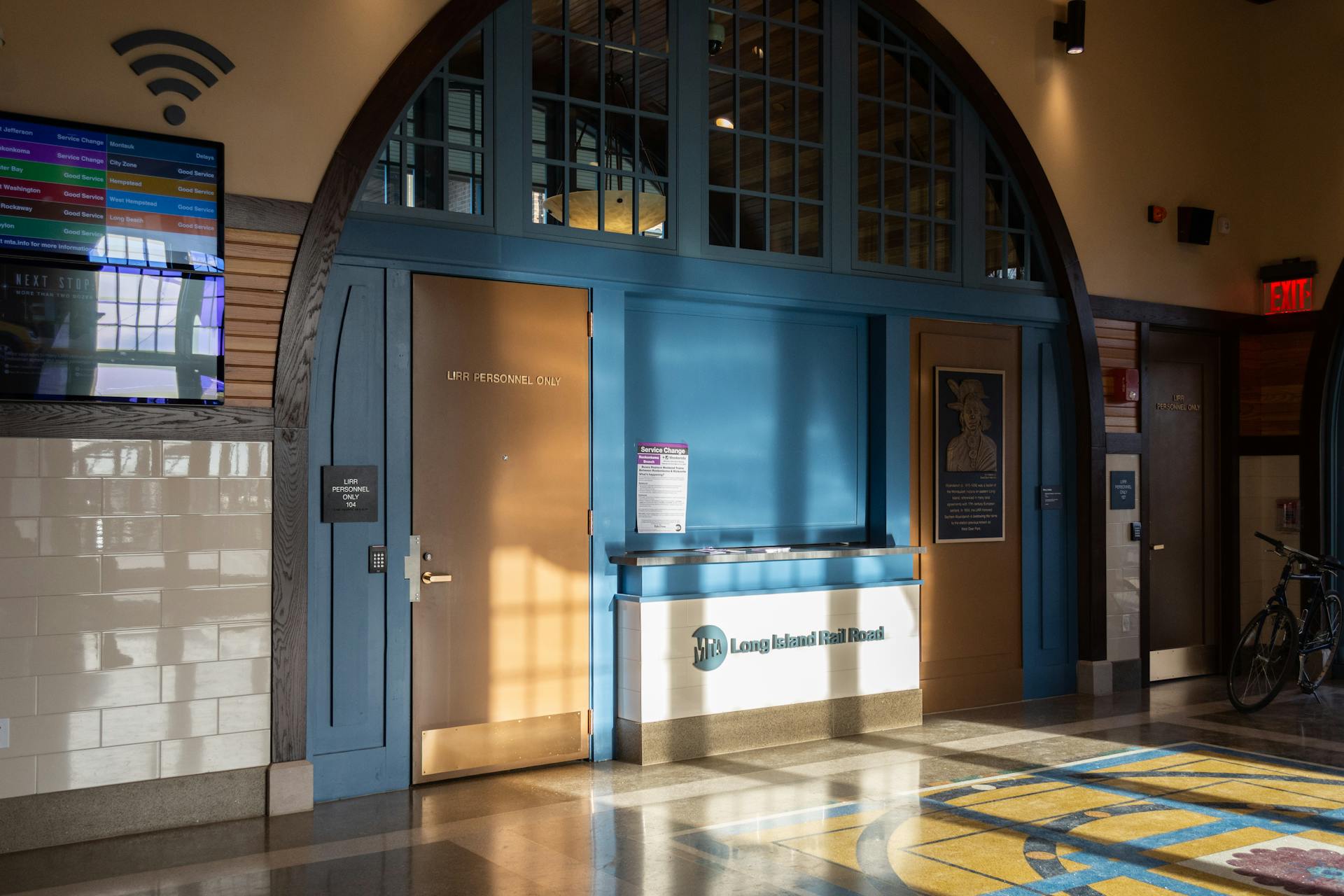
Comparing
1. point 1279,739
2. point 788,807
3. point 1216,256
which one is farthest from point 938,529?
point 1216,256

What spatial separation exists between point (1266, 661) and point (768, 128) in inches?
176

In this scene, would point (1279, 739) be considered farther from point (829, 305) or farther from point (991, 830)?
point (829, 305)

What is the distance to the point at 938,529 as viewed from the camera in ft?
24.6

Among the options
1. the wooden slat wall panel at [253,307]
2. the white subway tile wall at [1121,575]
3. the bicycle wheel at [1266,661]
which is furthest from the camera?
the white subway tile wall at [1121,575]

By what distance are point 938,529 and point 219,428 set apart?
4.34 m

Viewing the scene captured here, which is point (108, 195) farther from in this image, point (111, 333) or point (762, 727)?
point (762, 727)

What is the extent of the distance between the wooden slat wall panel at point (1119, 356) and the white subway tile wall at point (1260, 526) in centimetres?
136

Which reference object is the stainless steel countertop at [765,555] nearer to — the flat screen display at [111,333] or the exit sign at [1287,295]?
the flat screen display at [111,333]

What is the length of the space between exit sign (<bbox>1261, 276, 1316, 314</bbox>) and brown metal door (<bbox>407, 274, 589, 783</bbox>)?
569 cm

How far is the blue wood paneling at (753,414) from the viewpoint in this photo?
655 centimetres

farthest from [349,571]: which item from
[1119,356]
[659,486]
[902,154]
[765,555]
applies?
[1119,356]

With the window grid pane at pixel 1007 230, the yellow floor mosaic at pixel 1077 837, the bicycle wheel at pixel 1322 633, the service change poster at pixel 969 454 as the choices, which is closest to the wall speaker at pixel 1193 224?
the window grid pane at pixel 1007 230

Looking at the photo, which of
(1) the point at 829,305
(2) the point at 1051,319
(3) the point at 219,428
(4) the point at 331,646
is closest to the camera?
(3) the point at 219,428

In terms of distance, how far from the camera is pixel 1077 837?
15.5 feet
